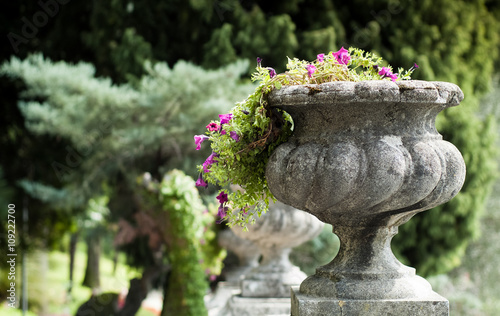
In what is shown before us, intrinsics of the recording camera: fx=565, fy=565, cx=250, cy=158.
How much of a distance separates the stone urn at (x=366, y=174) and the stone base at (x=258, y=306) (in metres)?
1.32

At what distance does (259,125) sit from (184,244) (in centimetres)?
313

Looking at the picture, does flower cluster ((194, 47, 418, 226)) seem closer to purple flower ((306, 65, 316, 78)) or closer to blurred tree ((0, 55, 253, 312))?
purple flower ((306, 65, 316, 78))

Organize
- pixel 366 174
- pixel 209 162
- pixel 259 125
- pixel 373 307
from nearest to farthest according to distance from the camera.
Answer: pixel 366 174 → pixel 373 307 → pixel 259 125 → pixel 209 162

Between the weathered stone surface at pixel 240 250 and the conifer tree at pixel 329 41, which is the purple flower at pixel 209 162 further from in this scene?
the conifer tree at pixel 329 41

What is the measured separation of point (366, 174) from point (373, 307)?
550 millimetres

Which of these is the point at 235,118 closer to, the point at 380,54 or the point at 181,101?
the point at 181,101

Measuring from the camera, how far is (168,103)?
658cm

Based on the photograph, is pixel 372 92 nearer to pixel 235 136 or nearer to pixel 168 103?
pixel 235 136

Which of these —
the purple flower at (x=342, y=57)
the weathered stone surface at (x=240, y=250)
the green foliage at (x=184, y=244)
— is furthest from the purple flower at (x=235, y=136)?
the weathered stone surface at (x=240, y=250)

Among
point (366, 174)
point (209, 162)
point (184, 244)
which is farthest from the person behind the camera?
point (184, 244)

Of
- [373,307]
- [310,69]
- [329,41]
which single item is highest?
[329,41]

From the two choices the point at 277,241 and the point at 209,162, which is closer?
the point at 209,162

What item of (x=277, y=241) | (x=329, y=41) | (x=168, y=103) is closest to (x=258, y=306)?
(x=277, y=241)

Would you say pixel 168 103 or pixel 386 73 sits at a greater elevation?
pixel 168 103
